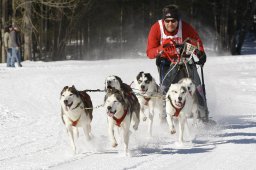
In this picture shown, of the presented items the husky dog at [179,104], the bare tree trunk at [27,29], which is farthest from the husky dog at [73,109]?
the bare tree trunk at [27,29]

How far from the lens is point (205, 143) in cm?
823

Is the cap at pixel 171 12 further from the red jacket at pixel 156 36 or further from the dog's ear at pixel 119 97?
the dog's ear at pixel 119 97

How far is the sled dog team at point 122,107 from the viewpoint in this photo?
744 cm

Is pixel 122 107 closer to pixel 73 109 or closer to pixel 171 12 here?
pixel 73 109

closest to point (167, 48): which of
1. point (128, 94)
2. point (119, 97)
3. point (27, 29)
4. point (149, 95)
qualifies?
point (149, 95)

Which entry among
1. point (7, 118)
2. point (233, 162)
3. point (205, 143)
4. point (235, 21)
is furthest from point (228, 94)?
point (235, 21)

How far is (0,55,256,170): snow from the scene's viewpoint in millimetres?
6988

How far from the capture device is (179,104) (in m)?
8.06

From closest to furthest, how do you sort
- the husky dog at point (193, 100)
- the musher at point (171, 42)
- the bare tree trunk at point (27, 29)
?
1. the husky dog at point (193, 100)
2. the musher at point (171, 42)
3. the bare tree trunk at point (27, 29)

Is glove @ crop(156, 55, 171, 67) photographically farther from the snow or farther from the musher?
the snow

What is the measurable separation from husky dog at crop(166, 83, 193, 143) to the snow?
12.4 inches

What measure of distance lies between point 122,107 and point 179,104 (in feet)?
3.23

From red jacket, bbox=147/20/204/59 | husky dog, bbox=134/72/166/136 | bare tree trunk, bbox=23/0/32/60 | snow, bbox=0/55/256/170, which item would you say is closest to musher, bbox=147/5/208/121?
red jacket, bbox=147/20/204/59

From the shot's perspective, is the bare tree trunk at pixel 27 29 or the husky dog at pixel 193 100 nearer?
the husky dog at pixel 193 100
